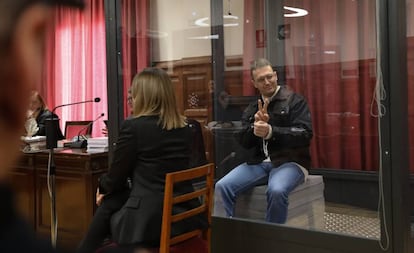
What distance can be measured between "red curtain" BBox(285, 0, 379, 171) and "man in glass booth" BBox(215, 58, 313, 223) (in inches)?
3.9

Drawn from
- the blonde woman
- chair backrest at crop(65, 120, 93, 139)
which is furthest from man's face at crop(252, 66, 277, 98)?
chair backrest at crop(65, 120, 93, 139)

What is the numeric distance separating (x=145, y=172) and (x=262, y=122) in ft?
2.67

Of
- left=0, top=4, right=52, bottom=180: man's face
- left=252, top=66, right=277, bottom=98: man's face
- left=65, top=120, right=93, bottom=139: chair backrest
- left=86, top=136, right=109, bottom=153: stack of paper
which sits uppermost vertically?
Result: left=252, top=66, right=277, bottom=98: man's face

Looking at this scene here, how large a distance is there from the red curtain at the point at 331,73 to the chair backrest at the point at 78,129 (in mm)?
1853

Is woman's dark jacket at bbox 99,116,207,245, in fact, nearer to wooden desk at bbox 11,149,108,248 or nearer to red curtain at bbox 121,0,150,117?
red curtain at bbox 121,0,150,117

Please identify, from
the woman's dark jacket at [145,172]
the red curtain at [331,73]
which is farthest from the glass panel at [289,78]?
the woman's dark jacket at [145,172]

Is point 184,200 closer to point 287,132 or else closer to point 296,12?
point 287,132

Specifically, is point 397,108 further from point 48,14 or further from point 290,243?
point 48,14

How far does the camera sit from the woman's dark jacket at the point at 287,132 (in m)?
2.42

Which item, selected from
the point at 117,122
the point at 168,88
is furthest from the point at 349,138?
the point at 117,122

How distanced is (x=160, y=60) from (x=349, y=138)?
1.20m

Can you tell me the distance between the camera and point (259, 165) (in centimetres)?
250

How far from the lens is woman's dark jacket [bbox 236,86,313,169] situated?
2.42 m

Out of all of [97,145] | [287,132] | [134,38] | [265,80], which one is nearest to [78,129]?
[97,145]
